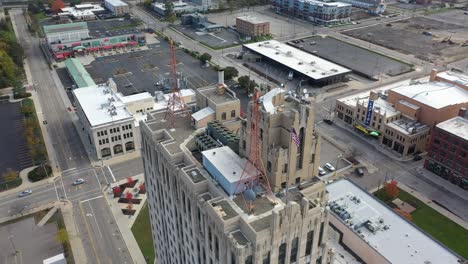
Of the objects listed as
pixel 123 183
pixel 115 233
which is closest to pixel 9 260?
pixel 115 233

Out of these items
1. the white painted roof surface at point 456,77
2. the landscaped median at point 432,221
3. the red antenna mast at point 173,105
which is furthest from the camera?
the white painted roof surface at point 456,77

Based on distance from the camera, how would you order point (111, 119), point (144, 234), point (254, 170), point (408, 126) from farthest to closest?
point (111, 119) < point (408, 126) < point (144, 234) < point (254, 170)

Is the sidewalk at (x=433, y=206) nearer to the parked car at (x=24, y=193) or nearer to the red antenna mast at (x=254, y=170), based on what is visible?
the red antenna mast at (x=254, y=170)

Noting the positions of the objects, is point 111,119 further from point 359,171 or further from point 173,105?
point 359,171

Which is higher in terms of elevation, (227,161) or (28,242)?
(227,161)

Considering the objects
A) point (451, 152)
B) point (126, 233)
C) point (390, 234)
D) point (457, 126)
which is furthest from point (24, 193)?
point (457, 126)

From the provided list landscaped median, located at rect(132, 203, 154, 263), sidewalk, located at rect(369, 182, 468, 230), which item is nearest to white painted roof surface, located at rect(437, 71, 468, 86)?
sidewalk, located at rect(369, 182, 468, 230)

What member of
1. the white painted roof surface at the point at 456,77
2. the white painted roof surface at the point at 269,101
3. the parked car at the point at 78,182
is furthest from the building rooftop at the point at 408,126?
the parked car at the point at 78,182
